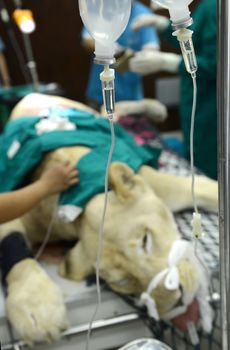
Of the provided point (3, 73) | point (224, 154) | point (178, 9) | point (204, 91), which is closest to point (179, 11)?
point (178, 9)

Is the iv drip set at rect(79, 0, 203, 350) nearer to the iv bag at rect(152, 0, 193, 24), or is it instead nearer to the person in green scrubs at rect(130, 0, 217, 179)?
the iv bag at rect(152, 0, 193, 24)

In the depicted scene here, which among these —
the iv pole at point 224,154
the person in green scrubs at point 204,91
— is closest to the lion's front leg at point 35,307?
the iv pole at point 224,154

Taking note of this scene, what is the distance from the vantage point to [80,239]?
1079 mm

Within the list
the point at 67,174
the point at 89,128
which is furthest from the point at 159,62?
the point at 67,174

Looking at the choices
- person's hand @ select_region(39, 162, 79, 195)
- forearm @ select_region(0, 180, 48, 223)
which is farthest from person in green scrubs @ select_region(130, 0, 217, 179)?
forearm @ select_region(0, 180, 48, 223)

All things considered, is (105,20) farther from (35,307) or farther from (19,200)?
(35,307)

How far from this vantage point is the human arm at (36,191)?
86 cm

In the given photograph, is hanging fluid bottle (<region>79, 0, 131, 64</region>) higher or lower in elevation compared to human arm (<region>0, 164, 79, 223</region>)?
higher

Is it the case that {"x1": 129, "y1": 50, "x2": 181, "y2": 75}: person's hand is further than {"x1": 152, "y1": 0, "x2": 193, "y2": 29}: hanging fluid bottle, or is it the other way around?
{"x1": 129, "y1": 50, "x2": 181, "y2": 75}: person's hand

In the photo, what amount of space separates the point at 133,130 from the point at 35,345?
115 cm

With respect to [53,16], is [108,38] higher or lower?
higher

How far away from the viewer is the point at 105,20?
0.48 meters

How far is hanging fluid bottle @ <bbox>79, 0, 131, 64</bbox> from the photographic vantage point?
47 cm

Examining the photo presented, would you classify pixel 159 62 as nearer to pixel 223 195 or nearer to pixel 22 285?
pixel 22 285
